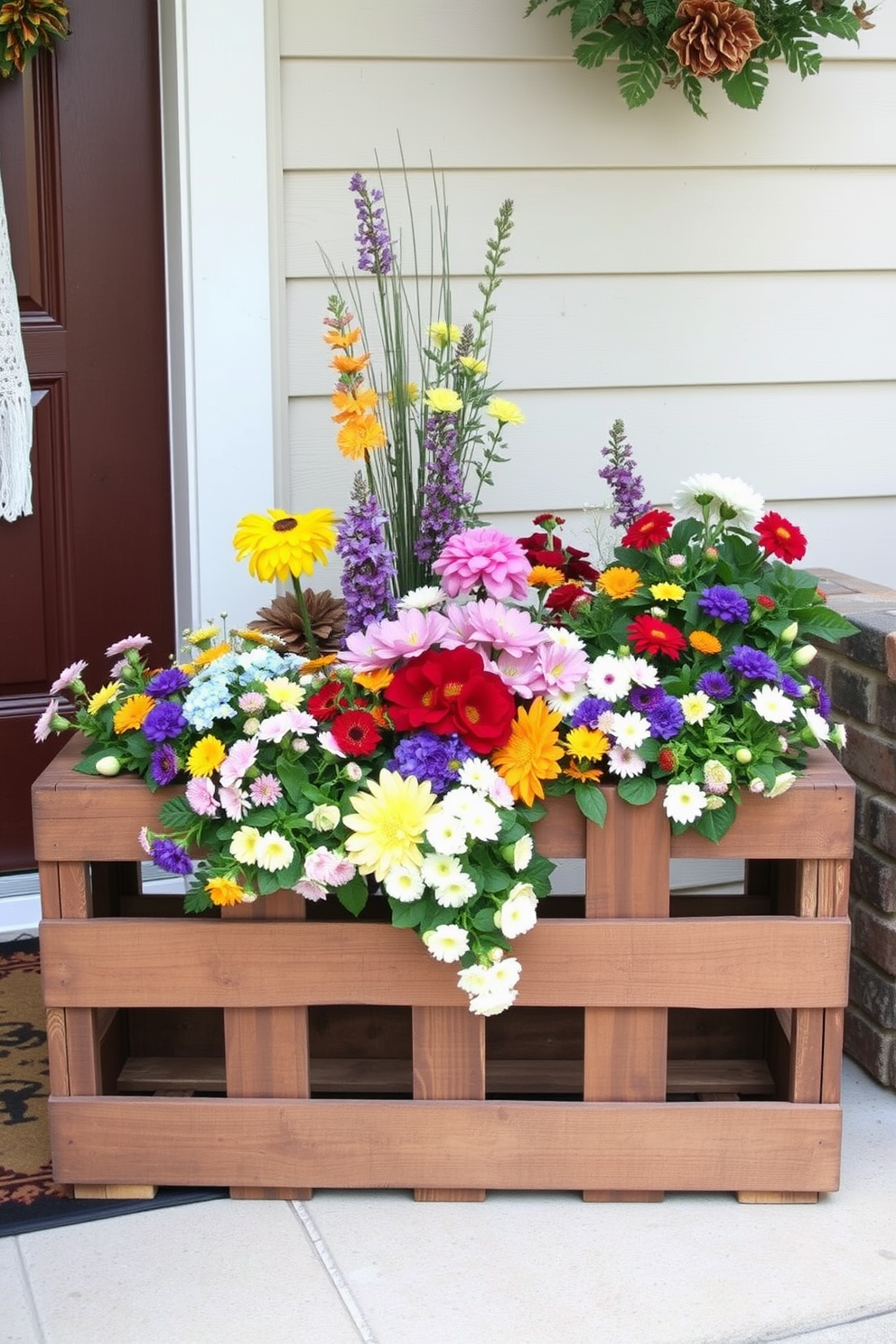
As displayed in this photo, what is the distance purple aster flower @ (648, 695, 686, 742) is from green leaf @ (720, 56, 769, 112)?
3.88 ft

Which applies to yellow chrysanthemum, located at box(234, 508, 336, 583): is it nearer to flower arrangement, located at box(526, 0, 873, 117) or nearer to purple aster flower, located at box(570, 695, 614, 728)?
purple aster flower, located at box(570, 695, 614, 728)

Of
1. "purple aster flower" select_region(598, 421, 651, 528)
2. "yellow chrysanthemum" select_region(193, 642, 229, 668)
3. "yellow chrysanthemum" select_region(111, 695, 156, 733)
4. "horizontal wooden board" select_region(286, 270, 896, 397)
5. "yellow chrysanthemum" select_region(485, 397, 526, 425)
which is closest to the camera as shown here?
"yellow chrysanthemum" select_region(111, 695, 156, 733)

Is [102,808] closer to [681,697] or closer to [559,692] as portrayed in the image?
[559,692]

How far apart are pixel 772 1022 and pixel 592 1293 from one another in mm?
546

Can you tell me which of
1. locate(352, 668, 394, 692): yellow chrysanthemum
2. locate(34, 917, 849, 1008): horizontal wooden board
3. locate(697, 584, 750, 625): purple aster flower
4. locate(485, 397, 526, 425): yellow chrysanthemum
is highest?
locate(485, 397, 526, 425): yellow chrysanthemum

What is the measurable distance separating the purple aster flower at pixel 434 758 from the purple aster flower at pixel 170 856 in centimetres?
28

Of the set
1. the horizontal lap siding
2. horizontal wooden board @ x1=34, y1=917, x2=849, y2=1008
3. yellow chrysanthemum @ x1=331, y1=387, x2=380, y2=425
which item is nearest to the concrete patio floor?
horizontal wooden board @ x1=34, y1=917, x2=849, y2=1008

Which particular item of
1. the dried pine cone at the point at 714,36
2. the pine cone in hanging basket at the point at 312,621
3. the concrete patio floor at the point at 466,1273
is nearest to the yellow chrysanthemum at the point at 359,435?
the pine cone in hanging basket at the point at 312,621

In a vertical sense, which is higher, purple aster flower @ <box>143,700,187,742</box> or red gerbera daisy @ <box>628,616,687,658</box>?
red gerbera daisy @ <box>628,616,687,658</box>

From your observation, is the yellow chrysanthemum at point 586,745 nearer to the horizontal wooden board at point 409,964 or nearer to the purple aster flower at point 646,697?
the purple aster flower at point 646,697

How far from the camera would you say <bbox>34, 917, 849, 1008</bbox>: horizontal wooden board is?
69.1 inches

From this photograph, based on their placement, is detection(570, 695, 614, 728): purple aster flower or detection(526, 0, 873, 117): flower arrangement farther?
detection(526, 0, 873, 117): flower arrangement

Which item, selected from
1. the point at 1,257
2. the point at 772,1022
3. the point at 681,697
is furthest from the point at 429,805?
the point at 1,257

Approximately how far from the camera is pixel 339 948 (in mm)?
1757
